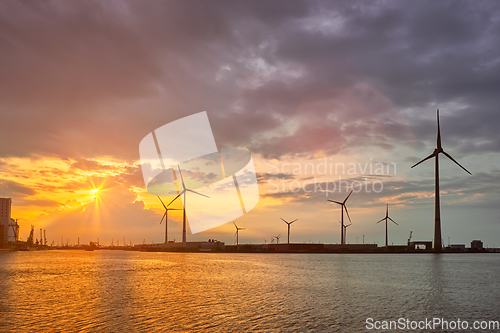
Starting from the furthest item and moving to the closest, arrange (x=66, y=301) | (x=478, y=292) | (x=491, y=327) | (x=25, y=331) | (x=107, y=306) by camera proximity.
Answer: (x=478, y=292)
(x=66, y=301)
(x=107, y=306)
(x=491, y=327)
(x=25, y=331)

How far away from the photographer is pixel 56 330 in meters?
34.7

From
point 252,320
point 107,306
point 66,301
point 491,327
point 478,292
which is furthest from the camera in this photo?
point 478,292

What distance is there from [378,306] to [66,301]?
138 ft

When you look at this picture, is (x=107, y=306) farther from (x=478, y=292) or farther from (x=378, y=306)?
(x=478, y=292)

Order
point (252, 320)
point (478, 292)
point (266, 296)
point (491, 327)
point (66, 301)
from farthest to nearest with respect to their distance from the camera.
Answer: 1. point (478, 292)
2. point (266, 296)
3. point (66, 301)
4. point (252, 320)
5. point (491, 327)

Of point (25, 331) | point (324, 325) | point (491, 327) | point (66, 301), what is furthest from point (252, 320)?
point (66, 301)

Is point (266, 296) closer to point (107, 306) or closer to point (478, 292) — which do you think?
point (107, 306)

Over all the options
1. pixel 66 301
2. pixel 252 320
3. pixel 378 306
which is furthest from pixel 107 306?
pixel 378 306

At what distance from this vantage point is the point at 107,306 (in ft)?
155

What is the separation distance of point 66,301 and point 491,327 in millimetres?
51619

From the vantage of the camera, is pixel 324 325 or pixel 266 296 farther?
pixel 266 296

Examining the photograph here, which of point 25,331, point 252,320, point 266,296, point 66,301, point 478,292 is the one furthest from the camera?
point 478,292

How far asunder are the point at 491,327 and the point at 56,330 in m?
42.8

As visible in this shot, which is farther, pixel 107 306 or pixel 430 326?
pixel 107 306
